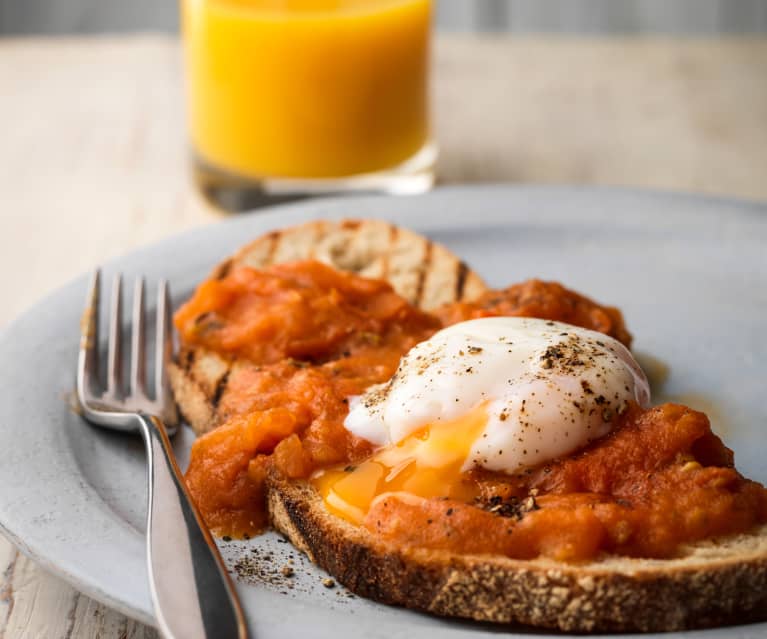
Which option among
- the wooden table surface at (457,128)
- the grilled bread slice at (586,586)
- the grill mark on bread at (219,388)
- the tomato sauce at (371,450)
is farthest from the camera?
the wooden table surface at (457,128)

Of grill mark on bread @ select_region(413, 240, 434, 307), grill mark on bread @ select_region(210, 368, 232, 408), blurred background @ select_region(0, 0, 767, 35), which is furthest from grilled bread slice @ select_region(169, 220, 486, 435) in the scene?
blurred background @ select_region(0, 0, 767, 35)

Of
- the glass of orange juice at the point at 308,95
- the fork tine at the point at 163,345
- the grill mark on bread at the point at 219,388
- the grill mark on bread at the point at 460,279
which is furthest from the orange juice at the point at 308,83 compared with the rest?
the grill mark on bread at the point at 219,388

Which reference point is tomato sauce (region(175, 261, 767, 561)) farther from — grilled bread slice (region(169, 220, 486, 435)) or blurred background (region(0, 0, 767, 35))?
blurred background (region(0, 0, 767, 35))

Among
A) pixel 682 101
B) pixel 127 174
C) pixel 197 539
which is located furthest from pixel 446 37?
pixel 197 539

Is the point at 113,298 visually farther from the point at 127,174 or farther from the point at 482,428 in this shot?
the point at 127,174

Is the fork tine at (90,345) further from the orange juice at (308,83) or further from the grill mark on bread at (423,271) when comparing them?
the orange juice at (308,83)

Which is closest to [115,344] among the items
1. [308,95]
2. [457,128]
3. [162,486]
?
[162,486]
